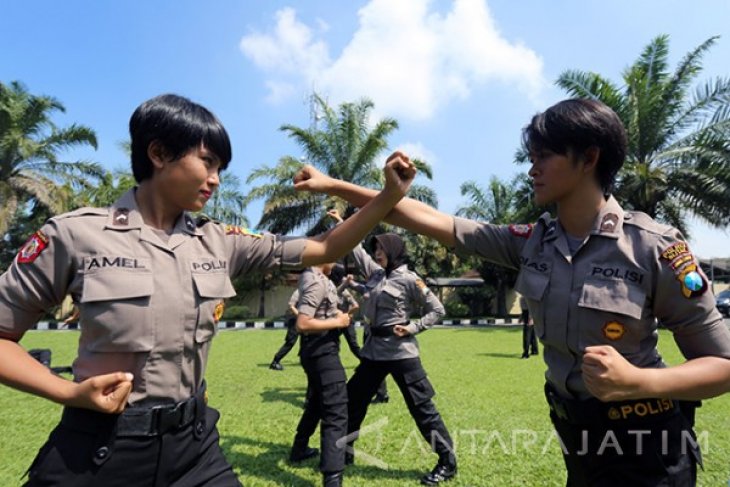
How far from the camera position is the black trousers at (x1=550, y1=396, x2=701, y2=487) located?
1849 mm

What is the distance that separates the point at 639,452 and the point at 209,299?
1.61m

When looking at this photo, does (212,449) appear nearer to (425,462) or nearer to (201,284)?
(201,284)

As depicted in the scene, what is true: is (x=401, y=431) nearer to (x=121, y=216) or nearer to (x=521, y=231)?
(x=521, y=231)

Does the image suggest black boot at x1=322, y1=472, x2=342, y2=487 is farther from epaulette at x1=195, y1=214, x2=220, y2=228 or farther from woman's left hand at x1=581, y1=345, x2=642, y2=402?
woman's left hand at x1=581, y1=345, x2=642, y2=402

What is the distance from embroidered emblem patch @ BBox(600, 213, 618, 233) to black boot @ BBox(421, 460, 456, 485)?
2920mm

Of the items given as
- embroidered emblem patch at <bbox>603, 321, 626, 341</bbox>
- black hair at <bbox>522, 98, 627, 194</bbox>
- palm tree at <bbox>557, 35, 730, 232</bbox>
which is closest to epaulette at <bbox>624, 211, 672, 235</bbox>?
black hair at <bbox>522, 98, 627, 194</bbox>

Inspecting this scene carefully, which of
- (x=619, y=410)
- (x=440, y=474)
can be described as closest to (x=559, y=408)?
(x=619, y=410)

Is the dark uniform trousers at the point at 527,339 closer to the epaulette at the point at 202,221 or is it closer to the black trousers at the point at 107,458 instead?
the epaulette at the point at 202,221

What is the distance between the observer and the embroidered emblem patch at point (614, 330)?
1.86 m

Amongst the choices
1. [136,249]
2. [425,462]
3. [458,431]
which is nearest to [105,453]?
[136,249]

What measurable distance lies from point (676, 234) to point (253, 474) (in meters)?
3.75

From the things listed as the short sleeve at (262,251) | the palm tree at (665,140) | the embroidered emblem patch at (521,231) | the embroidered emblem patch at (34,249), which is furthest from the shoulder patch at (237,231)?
the palm tree at (665,140)

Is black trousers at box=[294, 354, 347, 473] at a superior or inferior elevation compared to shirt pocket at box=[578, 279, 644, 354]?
inferior

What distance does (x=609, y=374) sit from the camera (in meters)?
1.55
